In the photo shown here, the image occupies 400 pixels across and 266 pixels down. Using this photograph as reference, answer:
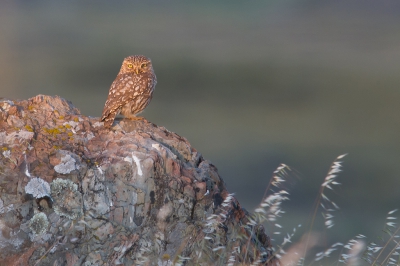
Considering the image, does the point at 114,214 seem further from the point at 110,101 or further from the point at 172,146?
the point at 110,101

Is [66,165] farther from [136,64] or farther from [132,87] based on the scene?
[136,64]

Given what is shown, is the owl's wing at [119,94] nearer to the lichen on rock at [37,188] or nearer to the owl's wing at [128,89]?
the owl's wing at [128,89]

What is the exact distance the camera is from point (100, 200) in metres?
3.09

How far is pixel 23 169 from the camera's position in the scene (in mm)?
3055

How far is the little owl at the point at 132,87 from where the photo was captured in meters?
4.90

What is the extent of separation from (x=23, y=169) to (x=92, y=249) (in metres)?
0.66

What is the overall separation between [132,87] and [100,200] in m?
2.28

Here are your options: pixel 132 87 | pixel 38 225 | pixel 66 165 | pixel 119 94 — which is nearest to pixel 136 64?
pixel 132 87

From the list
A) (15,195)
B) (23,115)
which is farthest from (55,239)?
(23,115)

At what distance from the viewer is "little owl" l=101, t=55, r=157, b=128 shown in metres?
4.90

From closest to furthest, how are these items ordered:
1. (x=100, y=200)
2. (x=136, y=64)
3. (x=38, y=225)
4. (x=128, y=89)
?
(x=38, y=225)
(x=100, y=200)
(x=128, y=89)
(x=136, y=64)

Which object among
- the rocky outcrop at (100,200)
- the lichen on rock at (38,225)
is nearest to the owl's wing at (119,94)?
the rocky outcrop at (100,200)

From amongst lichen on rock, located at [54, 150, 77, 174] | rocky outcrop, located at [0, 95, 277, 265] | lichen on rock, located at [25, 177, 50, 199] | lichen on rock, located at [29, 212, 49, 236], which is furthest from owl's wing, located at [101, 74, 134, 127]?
lichen on rock, located at [29, 212, 49, 236]

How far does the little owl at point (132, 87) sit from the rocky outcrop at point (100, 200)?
107 cm
